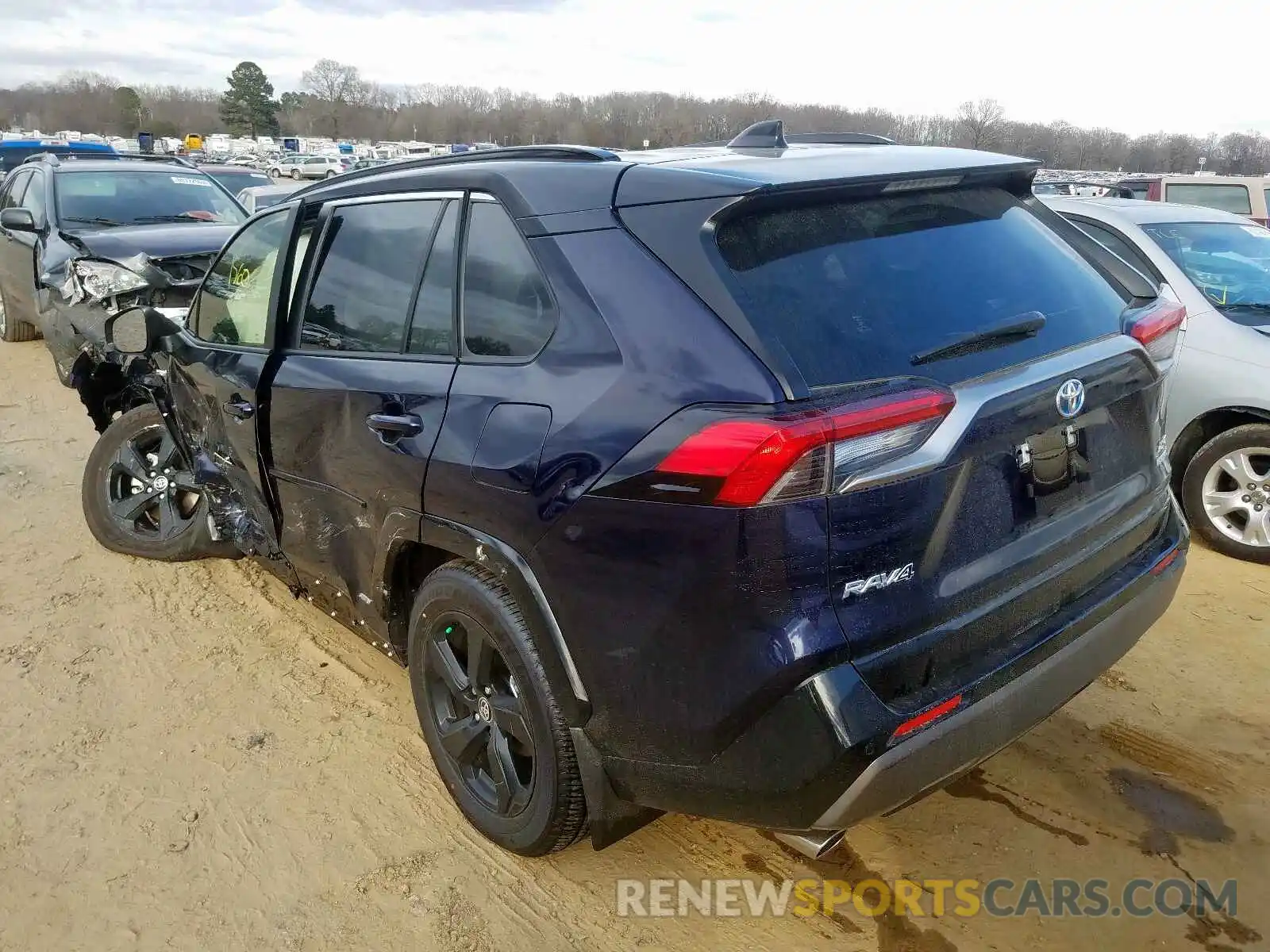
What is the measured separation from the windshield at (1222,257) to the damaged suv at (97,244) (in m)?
5.67

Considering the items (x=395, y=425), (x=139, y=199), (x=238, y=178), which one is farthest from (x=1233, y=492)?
(x=238, y=178)

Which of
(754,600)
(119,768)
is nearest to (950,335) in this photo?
(754,600)

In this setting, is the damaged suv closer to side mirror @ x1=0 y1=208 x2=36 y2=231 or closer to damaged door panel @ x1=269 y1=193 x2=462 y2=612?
side mirror @ x1=0 y1=208 x2=36 y2=231

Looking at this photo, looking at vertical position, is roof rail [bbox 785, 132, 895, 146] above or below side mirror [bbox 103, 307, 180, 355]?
above

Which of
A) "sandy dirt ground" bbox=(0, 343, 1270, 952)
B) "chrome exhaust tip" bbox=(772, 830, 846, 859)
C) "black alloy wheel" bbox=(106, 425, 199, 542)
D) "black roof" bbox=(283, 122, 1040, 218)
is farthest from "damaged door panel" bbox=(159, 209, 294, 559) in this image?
"chrome exhaust tip" bbox=(772, 830, 846, 859)

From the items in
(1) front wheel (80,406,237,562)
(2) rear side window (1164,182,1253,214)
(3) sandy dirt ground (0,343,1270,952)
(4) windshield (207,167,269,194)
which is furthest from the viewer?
(4) windshield (207,167,269,194)

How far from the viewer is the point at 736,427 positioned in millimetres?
1839

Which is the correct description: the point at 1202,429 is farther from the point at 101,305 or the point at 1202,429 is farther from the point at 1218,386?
the point at 101,305

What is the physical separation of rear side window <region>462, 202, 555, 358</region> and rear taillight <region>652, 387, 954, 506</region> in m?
0.60

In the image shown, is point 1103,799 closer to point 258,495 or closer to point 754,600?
point 754,600

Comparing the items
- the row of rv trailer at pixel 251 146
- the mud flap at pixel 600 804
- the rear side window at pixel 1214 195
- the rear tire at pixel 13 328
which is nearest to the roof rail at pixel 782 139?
the mud flap at pixel 600 804

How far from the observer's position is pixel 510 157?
8.64 ft

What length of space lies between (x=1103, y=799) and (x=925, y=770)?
4.22ft

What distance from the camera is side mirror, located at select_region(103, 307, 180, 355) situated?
13.0 feet
